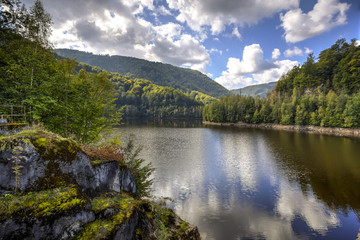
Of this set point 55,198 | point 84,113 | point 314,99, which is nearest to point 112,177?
point 55,198

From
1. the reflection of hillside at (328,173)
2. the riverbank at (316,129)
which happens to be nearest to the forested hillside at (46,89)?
the reflection of hillside at (328,173)

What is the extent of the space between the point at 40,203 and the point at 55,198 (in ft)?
1.43

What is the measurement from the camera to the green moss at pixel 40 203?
512 cm

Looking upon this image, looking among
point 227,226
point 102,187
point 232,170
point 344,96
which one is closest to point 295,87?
point 344,96

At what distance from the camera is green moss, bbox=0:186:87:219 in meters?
5.12

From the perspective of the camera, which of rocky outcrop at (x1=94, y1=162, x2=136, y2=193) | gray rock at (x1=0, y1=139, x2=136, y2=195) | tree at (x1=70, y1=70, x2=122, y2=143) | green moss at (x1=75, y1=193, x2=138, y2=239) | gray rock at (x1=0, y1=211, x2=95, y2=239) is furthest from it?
tree at (x1=70, y1=70, x2=122, y2=143)

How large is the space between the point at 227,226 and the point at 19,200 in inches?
649

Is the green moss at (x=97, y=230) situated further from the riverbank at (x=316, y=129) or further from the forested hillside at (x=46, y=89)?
the riverbank at (x=316, y=129)

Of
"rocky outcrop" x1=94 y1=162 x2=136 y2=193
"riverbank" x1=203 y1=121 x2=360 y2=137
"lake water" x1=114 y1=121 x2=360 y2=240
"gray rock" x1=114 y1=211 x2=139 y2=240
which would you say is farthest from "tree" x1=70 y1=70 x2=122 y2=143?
"riverbank" x1=203 y1=121 x2=360 y2=137

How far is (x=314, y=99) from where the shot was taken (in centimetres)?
10131

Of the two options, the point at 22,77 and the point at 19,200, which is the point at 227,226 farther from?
the point at 22,77

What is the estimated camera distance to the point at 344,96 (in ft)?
280

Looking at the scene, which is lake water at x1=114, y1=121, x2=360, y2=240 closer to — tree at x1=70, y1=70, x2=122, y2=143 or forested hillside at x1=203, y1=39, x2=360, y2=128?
tree at x1=70, y1=70, x2=122, y2=143

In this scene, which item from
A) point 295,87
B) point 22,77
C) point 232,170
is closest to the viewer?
point 22,77
